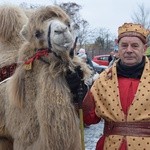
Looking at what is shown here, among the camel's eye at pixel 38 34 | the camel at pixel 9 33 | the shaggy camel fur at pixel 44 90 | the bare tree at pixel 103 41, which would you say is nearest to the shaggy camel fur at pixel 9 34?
the camel at pixel 9 33

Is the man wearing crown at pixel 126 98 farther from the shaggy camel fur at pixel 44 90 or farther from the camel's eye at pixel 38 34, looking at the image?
the camel's eye at pixel 38 34

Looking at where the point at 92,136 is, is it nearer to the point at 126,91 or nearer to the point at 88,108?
the point at 88,108

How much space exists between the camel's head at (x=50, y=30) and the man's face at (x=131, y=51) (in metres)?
0.36

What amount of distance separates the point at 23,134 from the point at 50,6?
0.88 metres

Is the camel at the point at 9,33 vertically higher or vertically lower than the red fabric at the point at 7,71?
higher

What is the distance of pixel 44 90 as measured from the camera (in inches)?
105

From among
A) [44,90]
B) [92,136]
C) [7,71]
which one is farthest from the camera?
[92,136]

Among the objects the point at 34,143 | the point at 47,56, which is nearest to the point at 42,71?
the point at 47,56

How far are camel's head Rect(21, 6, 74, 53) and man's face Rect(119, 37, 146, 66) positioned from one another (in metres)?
0.36

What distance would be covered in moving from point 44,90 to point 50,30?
392 mm

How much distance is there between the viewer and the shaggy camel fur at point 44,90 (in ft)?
8.63

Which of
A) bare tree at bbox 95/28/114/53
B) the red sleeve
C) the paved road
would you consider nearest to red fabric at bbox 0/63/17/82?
the red sleeve

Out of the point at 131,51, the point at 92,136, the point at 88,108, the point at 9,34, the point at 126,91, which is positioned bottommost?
the point at 92,136

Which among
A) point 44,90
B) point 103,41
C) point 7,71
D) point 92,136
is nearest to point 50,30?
point 44,90
